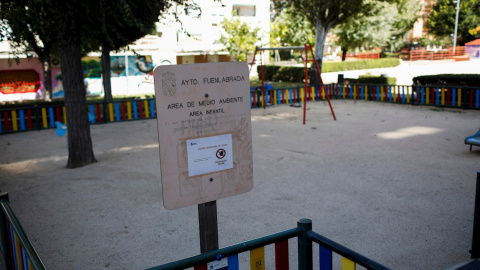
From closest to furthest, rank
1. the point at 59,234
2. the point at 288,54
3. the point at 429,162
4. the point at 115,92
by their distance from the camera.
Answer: the point at 59,234 < the point at 429,162 < the point at 115,92 < the point at 288,54

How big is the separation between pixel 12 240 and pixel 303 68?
29.1 m

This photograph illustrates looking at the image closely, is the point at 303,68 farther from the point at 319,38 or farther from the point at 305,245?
the point at 305,245

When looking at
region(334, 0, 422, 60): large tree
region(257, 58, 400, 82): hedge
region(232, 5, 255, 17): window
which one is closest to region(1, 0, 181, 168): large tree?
region(257, 58, 400, 82): hedge

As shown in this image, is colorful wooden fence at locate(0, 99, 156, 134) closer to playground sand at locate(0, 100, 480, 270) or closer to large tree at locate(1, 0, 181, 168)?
playground sand at locate(0, 100, 480, 270)

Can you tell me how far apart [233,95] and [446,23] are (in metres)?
59.8

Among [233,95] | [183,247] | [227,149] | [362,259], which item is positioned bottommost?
[183,247]

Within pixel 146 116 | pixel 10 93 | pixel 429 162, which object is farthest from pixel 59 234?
pixel 10 93

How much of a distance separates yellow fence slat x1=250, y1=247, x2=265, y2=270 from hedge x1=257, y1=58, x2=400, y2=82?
1154 inches

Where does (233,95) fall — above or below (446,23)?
below

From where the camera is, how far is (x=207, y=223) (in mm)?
3104

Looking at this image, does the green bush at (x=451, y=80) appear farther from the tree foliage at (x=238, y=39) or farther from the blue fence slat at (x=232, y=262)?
the tree foliage at (x=238, y=39)

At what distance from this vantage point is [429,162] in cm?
916

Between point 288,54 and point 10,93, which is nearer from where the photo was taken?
point 10,93

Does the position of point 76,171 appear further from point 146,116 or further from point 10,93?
point 10,93
